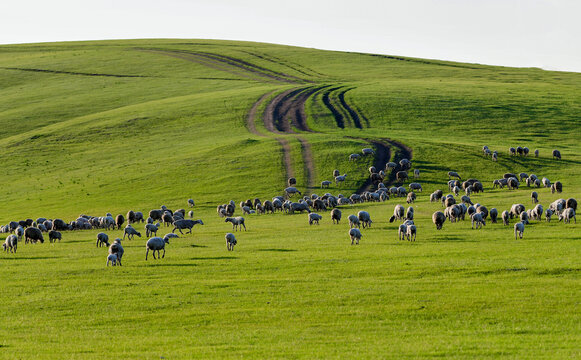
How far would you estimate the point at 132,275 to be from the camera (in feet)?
102

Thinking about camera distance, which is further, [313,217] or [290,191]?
[290,191]

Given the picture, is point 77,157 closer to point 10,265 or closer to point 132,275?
point 10,265

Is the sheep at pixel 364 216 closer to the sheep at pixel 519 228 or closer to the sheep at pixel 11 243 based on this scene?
the sheep at pixel 519 228

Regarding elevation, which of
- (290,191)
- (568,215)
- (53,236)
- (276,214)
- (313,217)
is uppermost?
(290,191)

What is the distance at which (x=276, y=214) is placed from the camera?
6047cm

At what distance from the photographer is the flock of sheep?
4084 centimetres

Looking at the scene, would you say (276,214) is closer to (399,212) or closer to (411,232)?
(399,212)

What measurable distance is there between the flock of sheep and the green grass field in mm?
1059

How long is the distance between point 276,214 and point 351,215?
1645cm

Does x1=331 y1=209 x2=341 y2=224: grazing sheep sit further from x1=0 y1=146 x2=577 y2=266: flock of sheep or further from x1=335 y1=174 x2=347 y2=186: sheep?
x1=335 y1=174 x2=347 y2=186: sheep

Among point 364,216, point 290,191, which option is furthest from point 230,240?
point 290,191

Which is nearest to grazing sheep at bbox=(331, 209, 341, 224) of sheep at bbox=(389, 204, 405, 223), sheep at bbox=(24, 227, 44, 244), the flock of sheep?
the flock of sheep

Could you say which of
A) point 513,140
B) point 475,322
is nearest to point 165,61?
point 513,140

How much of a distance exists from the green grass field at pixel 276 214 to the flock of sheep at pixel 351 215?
3.47ft
